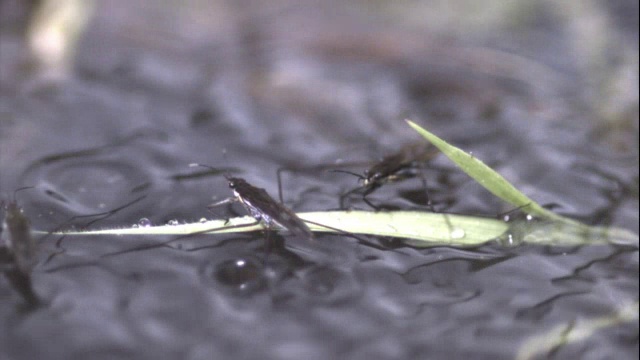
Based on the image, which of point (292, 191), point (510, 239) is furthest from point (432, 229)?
point (292, 191)

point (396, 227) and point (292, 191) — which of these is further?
point (292, 191)

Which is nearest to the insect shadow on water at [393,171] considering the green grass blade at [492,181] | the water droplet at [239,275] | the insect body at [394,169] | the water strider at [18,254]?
the insect body at [394,169]

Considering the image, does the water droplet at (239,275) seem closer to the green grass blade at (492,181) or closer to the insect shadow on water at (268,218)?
the insect shadow on water at (268,218)

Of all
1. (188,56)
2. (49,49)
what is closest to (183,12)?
(188,56)

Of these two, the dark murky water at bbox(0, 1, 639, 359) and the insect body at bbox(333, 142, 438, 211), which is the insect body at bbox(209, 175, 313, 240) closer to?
the dark murky water at bbox(0, 1, 639, 359)

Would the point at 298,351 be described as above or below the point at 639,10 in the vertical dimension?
below

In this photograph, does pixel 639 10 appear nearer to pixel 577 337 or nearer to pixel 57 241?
pixel 577 337

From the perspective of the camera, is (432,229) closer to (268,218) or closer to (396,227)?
(396,227)

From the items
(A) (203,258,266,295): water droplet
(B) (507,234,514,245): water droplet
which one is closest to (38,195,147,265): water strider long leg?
(A) (203,258,266,295): water droplet
